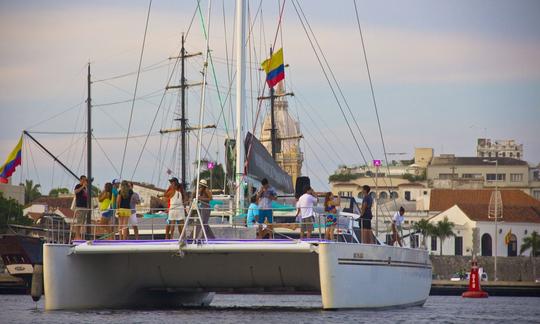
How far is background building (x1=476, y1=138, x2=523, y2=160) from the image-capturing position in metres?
190

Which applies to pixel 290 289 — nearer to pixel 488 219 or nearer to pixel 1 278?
pixel 1 278

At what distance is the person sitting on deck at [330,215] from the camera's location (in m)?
25.4

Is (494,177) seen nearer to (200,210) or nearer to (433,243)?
(433,243)

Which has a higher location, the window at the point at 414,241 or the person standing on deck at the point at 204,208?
the person standing on deck at the point at 204,208

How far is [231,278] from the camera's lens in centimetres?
2702

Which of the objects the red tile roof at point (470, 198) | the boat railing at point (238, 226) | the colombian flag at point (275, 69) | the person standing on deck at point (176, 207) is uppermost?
the colombian flag at point (275, 69)

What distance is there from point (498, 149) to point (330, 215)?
556ft

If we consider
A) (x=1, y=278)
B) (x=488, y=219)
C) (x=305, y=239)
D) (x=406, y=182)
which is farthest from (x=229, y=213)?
(x=406, y=182)

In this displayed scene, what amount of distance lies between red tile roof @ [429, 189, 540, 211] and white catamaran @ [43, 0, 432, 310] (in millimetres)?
99819

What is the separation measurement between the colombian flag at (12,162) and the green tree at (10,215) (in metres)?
28.3

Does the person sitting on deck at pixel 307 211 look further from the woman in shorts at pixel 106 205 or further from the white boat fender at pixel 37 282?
the white boat fender at pixel 37 282

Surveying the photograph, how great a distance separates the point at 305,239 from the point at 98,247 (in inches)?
153

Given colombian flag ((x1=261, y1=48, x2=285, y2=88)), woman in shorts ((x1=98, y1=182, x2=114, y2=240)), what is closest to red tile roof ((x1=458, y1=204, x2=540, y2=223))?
colombian flag ((x1=261, y1=48, x2=285, y2=88))

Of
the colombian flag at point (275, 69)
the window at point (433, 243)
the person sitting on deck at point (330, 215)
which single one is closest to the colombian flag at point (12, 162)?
the colombian flag at point (275, 69)
